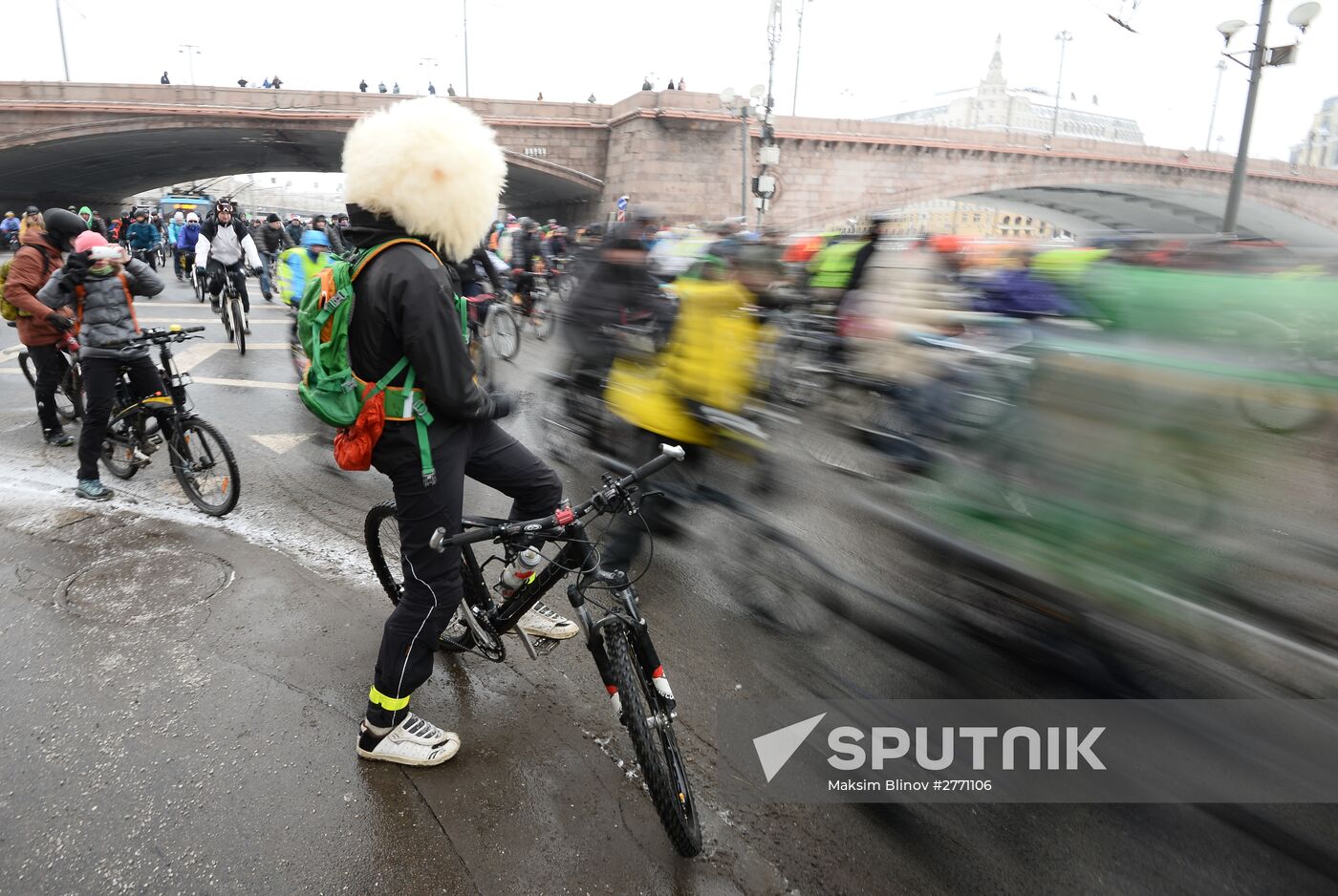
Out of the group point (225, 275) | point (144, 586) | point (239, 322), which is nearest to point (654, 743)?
point (144, 586)

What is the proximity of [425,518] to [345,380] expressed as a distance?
0.51m

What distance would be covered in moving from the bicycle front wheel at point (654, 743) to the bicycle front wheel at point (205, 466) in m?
3.58

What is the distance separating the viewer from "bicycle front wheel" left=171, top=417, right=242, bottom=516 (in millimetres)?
4922

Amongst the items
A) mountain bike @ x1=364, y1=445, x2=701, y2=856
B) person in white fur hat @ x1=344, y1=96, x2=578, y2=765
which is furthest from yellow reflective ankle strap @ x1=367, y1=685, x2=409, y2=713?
mountain bike @ x1=364, y1=445, x2=701, y2=856

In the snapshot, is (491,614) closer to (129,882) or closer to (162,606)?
(129,882)

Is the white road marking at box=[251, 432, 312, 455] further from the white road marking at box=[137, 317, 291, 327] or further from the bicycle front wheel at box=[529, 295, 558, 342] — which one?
the white road marking at box=[137, 317, 291, 327]

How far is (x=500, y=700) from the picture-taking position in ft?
10.4

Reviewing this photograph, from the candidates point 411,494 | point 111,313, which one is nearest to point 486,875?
point 411,494

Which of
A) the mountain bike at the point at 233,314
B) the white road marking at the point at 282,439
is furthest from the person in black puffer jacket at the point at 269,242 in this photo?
the white road marking at the point at 282,439

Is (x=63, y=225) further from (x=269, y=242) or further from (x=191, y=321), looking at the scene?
(x=269, y=242)

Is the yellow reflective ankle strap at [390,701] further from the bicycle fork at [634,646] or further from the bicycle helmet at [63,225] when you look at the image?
the bicycle helmet at [63,225]

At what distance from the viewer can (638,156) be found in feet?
104

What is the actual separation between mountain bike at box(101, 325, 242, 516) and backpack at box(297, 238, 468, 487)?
2.88 metres

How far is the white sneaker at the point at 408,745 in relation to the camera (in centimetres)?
274
